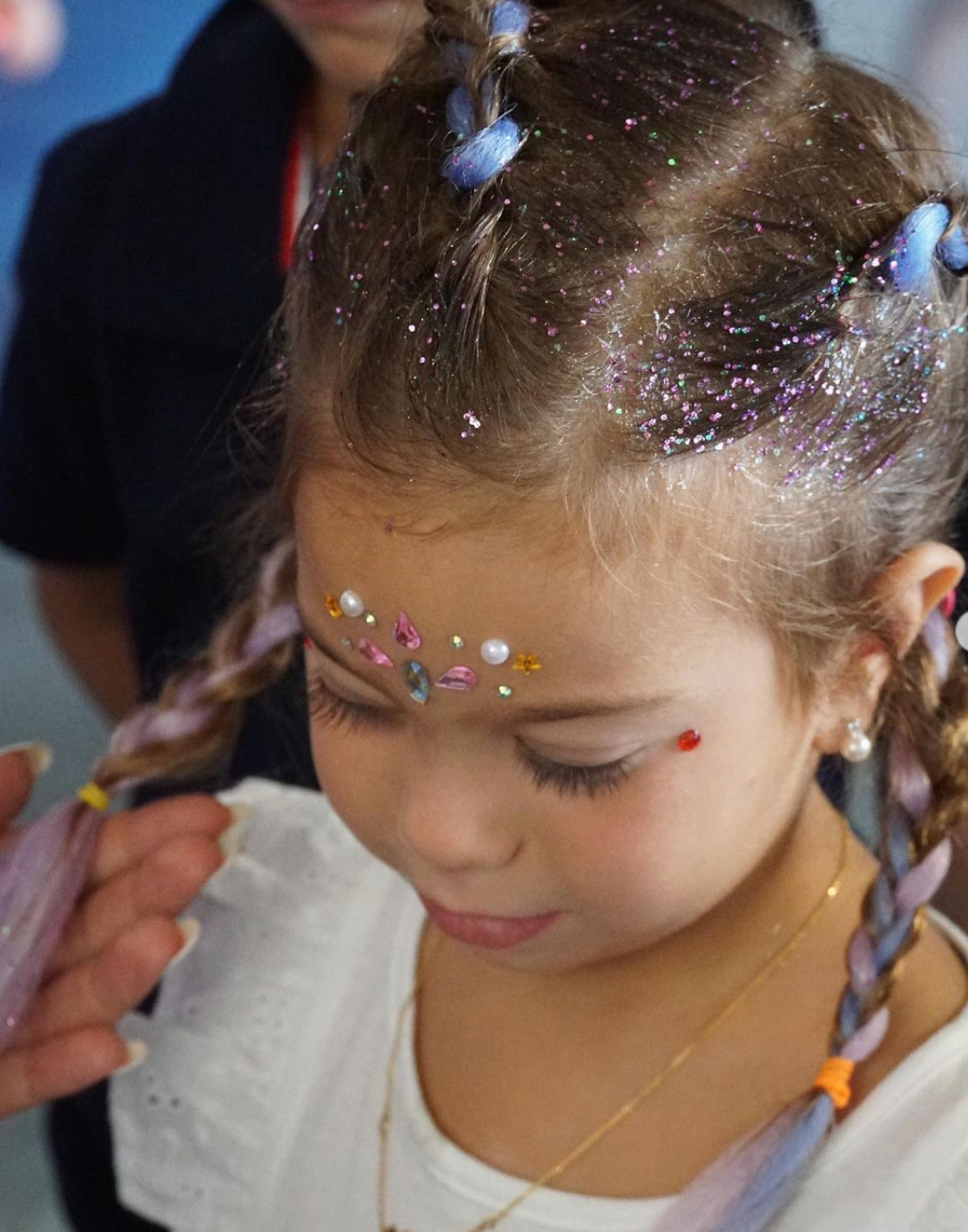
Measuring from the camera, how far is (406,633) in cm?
61

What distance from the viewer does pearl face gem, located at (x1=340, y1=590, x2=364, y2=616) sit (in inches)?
24.7

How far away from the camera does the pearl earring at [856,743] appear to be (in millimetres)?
674

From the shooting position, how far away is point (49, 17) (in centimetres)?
159

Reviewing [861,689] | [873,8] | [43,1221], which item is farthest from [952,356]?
[43,1221]

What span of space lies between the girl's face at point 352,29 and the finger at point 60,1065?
22.3 inches

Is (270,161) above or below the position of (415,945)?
above

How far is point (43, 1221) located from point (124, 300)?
94cm

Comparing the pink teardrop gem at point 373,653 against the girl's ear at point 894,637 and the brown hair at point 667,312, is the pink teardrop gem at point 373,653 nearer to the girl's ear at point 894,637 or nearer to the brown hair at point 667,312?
the brown hair at point 667,312

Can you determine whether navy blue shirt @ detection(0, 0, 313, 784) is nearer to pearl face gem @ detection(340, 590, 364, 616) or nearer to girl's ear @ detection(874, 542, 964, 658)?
pearl face gem @ detection(340, 590, 364, 616)

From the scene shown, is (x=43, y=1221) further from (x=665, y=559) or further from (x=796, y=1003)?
(x=665, y=559)

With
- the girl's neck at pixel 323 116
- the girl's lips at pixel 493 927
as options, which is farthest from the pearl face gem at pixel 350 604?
the girl's neck at pixel 323 116

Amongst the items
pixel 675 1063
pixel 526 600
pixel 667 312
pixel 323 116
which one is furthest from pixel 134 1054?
pixel 323 116

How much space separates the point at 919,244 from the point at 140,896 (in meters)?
0.55

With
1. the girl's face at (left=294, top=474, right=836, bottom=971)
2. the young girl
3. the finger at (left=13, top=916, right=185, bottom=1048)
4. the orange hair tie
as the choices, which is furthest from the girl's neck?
the orange hair tie
